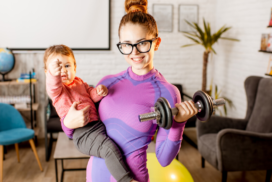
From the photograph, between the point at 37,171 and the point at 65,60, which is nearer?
the point at 65,60

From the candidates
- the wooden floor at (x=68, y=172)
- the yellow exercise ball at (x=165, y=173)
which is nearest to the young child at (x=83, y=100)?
the yellow exercise ball at (x=165, y=173)

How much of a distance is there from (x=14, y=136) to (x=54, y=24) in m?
1.66

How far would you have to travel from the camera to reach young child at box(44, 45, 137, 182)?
918 millimetres

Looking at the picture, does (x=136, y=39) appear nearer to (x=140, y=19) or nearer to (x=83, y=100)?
(x=140, y=19)

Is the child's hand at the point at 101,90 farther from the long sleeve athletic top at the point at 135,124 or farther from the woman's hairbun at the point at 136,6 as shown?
the woman's hairbun at the point at 136,6

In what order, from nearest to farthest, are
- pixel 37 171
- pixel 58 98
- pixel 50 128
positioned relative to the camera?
1. pixel 58 98
2. pixel 37 171
3. pixel 50 128

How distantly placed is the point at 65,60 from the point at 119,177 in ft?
1.69

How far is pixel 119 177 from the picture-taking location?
0.91 m

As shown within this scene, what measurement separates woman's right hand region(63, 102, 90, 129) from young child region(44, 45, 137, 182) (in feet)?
0.03

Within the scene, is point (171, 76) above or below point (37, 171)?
Result: above

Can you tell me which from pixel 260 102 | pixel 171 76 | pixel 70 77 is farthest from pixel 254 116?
pixel 70 77

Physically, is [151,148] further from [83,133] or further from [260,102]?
[83,133]

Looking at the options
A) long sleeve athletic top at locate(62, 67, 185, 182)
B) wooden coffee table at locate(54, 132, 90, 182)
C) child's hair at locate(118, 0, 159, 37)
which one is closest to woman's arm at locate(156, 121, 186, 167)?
long sleeve athletic top at locate(62, 67, 185, 182)

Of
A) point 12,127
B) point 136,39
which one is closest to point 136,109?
point 136,39
